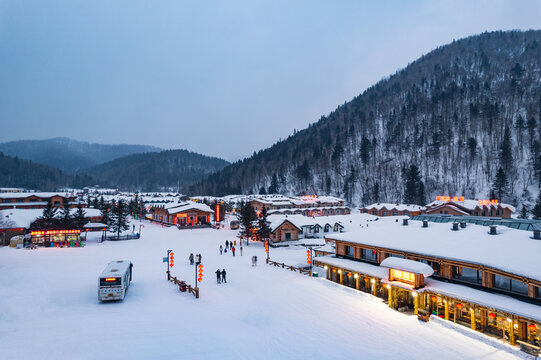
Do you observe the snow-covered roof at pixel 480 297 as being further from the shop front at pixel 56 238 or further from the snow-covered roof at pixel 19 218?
the snow-covered roof at pixel 19 218

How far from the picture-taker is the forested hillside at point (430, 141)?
337ft

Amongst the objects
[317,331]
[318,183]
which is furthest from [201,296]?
[318,183]

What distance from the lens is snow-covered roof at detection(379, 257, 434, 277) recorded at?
64.6ft

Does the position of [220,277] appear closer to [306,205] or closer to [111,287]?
[111,287]

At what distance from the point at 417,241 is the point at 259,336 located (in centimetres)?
1543

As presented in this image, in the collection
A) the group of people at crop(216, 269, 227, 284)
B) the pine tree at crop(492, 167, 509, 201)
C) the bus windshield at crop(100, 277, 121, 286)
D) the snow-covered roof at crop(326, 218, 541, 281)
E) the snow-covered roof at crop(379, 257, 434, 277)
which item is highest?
the pine tree at crop(492, 167, 509, 201)

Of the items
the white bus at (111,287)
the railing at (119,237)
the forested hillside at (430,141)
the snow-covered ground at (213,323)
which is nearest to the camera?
the snow-covered ground at (213,323)

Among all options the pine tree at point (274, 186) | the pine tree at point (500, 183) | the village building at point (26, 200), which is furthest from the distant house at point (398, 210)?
the village building at point (26, 200)

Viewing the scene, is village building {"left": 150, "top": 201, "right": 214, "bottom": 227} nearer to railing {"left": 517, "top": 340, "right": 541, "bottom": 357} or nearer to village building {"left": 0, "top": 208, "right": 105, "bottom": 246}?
village building {"left": 0, "top": 208, "right": 105, "bottom": 246}

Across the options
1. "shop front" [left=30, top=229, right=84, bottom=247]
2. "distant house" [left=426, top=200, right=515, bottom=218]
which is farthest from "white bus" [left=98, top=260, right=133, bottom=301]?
"distant house" [left=426, top=200, right=515, bottom=218]

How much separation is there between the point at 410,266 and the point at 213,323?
541 inches

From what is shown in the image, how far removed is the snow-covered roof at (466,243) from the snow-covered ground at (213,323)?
4.61 metres

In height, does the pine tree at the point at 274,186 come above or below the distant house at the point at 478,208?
above

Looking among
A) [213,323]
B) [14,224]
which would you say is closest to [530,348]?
[213,323]
